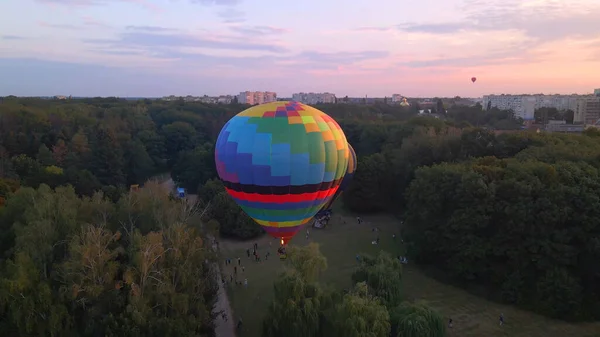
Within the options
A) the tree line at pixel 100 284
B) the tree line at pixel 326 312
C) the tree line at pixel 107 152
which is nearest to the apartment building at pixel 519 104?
the tree line at pixel 107 152

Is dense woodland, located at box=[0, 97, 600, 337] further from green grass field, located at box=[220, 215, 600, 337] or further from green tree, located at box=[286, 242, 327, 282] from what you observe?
green grass field, located at box=[220, 215, 600, 337]

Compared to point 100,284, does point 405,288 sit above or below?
below

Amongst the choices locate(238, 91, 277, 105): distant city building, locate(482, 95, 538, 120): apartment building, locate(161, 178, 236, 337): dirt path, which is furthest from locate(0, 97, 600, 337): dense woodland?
locate(238, 91, 277, 105): distant city building

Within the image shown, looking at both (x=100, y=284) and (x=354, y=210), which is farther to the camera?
(x=354, y=210)

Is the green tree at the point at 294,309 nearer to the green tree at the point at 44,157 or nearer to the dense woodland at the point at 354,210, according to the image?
the dense woodland at the point at 354,210

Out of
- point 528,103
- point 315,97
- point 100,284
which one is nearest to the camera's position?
point 100,284

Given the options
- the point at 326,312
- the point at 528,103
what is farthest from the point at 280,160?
the point at 528,103

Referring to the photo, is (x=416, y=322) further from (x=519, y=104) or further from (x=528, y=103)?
(x=519, y=104)
